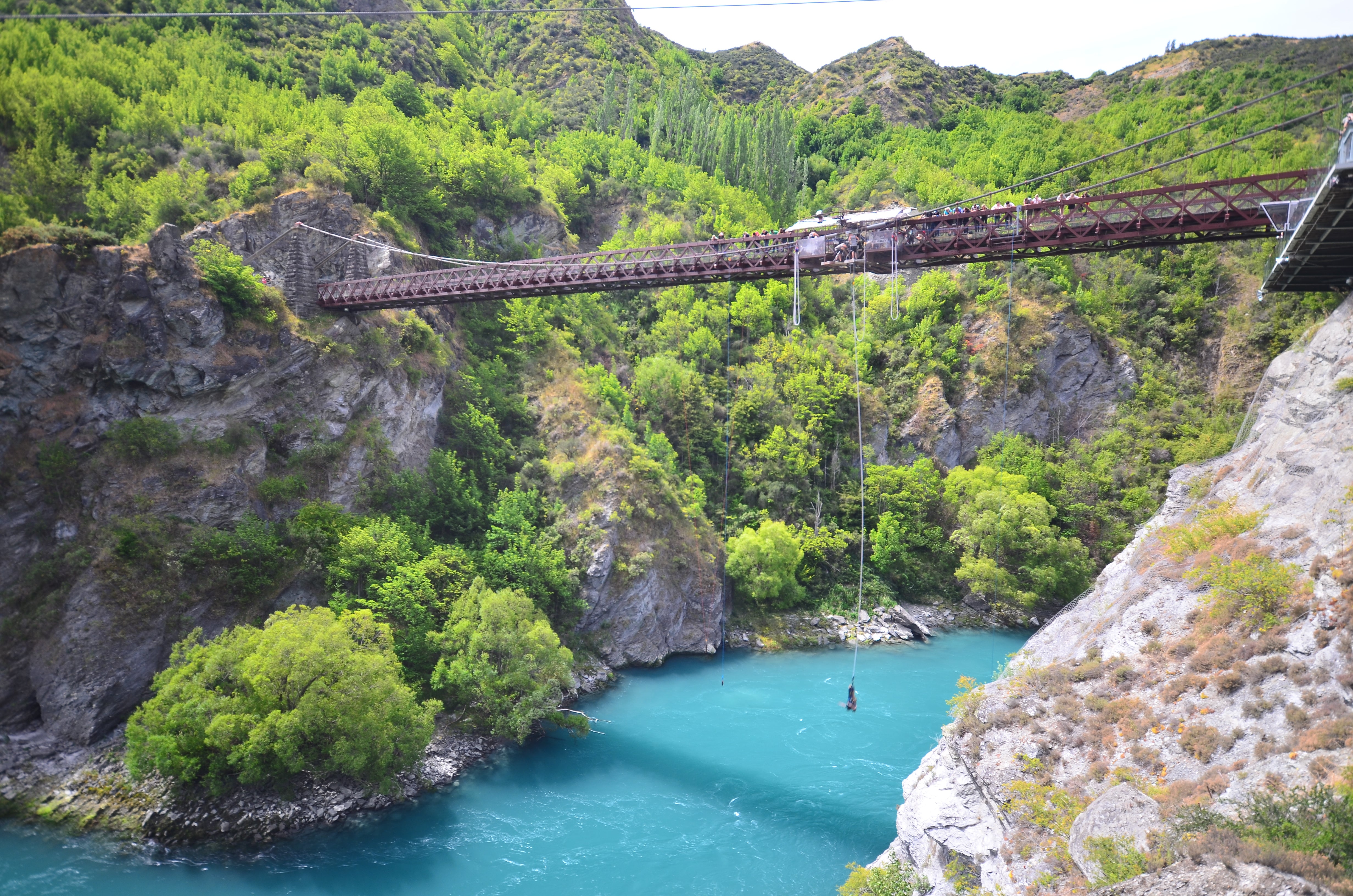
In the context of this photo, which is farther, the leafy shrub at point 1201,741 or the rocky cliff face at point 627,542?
the rocky cliff face at point 627,542

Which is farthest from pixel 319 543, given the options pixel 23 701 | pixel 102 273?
pixel 102 273

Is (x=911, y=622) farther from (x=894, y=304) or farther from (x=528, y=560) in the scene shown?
(x=528, y=560)

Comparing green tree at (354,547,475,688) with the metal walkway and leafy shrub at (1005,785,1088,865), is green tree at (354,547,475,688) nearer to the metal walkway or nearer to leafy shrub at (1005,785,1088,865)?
leafy shrub at (1005,785,1088,865)

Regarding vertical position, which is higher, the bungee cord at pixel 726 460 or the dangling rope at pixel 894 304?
the dangling rope at pixel 894 304

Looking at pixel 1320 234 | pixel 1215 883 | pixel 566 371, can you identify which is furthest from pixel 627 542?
pixel 1320 234

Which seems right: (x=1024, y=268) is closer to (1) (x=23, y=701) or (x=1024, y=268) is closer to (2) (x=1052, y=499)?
(2) (x=1052, y=499)

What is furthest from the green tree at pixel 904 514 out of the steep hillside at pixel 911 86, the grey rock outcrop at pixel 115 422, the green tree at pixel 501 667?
the steep hillside at pixel 911 86

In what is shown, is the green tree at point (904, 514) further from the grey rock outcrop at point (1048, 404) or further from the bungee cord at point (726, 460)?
the bungee cord at point (726, 460)
